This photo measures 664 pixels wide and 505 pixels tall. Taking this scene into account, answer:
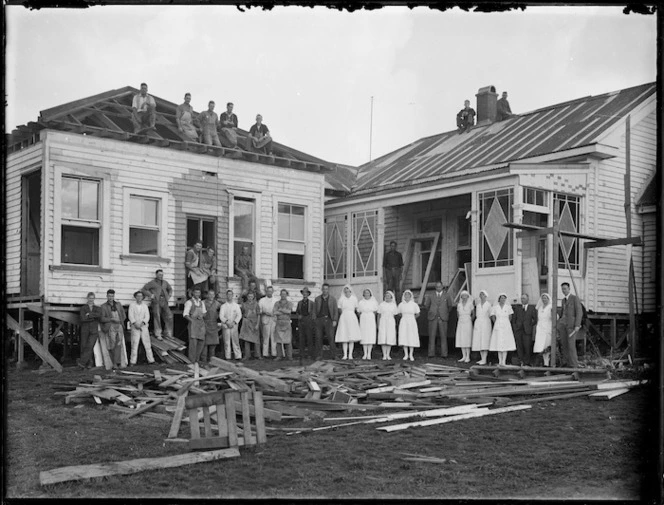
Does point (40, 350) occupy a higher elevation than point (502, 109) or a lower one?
lower

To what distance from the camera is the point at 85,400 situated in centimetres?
1523

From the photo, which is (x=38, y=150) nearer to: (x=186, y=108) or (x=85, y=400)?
(x=186, y=108)

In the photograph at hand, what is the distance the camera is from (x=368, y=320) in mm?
22750

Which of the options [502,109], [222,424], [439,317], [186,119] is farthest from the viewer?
[502,109]

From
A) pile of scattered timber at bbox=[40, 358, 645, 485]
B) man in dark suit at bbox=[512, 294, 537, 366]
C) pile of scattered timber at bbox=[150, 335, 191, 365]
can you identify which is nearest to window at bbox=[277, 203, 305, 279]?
pile of scattered timber at bbox=[150, 335, 191, 365]

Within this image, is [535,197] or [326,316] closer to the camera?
[535,197]

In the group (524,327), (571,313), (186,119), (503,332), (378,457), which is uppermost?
(186,119)

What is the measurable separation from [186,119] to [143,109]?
4.38 feet

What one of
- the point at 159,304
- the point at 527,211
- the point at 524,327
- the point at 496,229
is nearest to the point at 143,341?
the point at 159,304

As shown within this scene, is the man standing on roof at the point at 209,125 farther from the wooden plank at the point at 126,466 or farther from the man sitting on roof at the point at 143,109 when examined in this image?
the wooden plank at the point at 126,466

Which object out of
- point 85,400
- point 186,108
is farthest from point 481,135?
point 85,400

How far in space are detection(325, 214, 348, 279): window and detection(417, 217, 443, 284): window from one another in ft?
8.35

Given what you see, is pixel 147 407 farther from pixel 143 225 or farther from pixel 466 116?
pixel 466 116

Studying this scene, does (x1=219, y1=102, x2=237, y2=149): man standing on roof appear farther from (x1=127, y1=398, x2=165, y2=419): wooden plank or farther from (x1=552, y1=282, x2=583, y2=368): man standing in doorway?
(x1=127, y1=398, x2=165, y2=419): wooden plank
